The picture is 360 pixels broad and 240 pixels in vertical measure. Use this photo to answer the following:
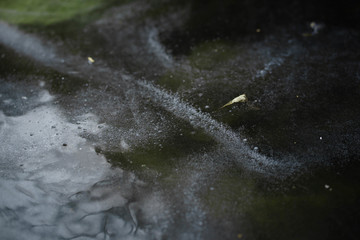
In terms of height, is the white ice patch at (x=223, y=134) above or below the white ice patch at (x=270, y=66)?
below

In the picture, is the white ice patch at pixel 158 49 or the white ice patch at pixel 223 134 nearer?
the white ice patch at pixel 223 134

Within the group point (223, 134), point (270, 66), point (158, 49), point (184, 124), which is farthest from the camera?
point (158, 49)

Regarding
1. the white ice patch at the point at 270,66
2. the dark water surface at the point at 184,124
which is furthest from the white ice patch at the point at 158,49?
the white ice patch at the point at 270,66

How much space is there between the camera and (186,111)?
330 centimetres

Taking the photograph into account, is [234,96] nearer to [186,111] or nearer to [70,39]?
[186,111]

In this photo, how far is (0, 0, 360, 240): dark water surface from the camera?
8.14 feet

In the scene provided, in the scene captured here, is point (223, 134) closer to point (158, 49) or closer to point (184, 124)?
point (184, 124)

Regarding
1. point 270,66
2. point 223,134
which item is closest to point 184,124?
point 223,134

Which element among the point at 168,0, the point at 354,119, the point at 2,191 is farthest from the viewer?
the point at 168,0

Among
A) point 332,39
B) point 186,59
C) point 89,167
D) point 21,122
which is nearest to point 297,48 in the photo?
point 332,39

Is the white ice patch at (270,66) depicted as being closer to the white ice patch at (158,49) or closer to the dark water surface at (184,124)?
the dark water surface at (184,124)

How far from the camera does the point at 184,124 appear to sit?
3.17 meters

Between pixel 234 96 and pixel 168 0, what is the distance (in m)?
2.65

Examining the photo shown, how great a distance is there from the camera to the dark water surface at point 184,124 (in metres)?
2.48
